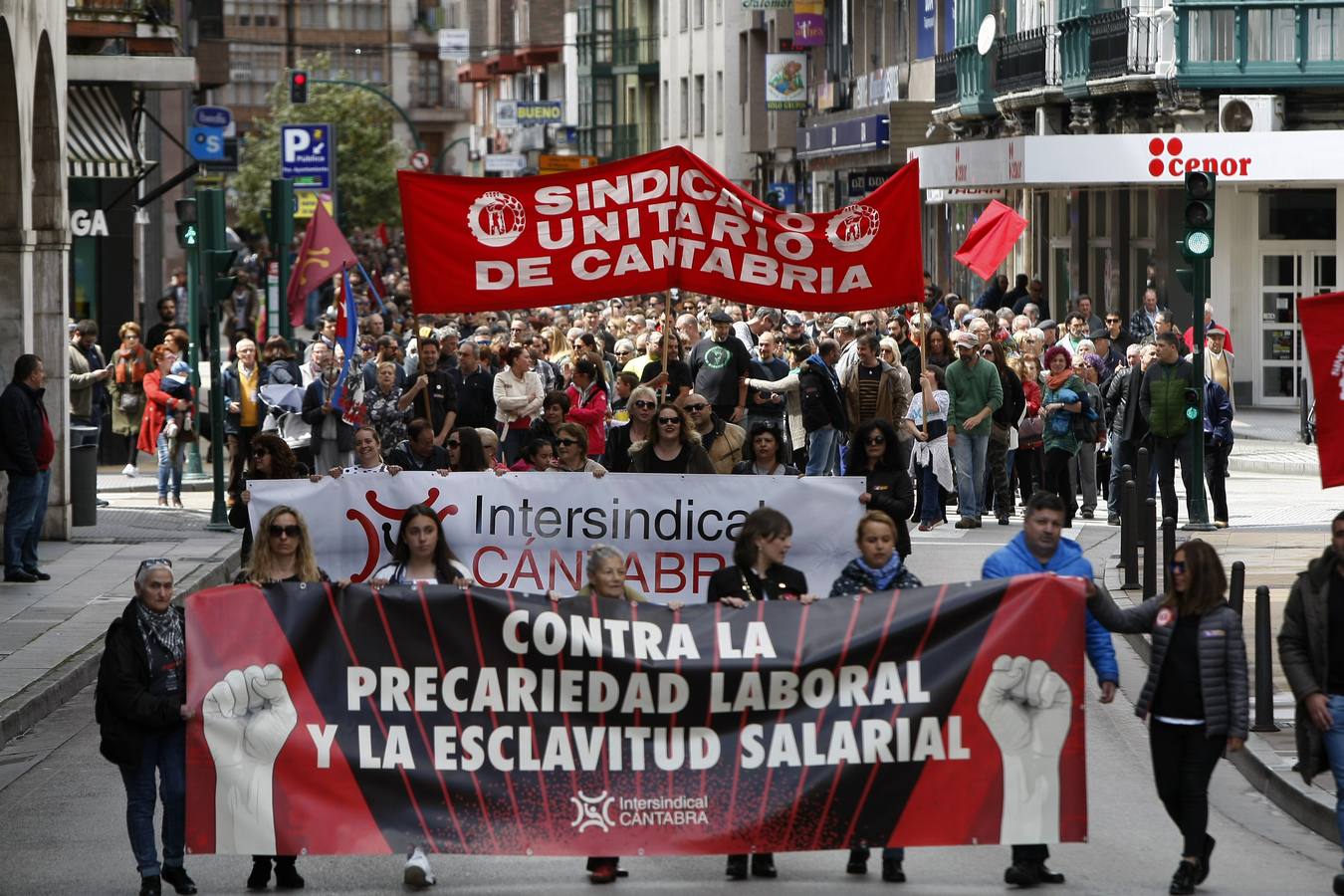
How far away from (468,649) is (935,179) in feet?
118

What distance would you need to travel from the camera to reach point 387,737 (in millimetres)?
9328

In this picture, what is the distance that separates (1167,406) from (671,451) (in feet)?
25.5

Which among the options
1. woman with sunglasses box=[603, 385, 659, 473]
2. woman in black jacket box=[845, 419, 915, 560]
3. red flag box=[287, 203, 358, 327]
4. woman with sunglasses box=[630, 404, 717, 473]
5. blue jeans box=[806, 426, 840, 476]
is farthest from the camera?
red flag box=[287, 203, 358, 327]

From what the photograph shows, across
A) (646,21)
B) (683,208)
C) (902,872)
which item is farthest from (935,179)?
(646,21)

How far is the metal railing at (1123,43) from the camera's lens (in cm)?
3716

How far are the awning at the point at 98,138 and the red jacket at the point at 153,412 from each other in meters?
5.70

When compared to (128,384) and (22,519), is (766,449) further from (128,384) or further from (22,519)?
(128,384)

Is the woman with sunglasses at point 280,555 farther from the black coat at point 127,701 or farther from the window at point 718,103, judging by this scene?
the window at point 718,103

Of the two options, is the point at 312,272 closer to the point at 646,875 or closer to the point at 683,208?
the point at 683,208

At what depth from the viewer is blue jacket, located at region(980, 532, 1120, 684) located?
9555 mm

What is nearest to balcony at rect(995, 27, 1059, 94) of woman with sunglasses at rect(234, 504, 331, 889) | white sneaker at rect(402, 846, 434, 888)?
woman with sunglasses at rect(234, 504, 331, 889)

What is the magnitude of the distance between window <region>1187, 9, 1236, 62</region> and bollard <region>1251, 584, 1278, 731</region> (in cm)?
2514

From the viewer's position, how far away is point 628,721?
30.5ft

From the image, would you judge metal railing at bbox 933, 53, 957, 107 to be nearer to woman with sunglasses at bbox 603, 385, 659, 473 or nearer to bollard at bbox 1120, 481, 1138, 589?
bollard at bbox 1120, 481, 1138, 589
